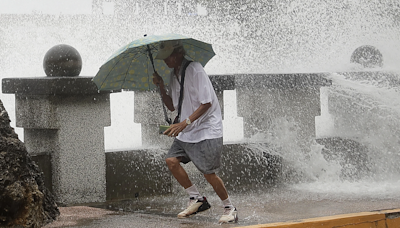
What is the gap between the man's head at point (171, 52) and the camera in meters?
4.90

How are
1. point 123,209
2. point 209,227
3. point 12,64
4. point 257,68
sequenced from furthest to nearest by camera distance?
point 12,64 → point 257,68 → point 123,209 → point 209,227

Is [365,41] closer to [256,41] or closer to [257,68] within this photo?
[256,41]

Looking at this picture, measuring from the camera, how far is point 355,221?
4969mm

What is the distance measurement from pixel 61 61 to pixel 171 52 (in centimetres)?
173

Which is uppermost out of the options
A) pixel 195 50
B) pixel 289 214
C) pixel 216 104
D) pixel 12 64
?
pixel 12 64

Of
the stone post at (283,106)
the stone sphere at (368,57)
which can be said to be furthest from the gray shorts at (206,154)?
the stone sphere at (368,57)

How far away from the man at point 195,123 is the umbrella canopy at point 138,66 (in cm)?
19

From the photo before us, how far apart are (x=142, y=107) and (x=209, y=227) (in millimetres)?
2588

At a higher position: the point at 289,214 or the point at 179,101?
the point at 179,101

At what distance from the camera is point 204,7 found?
12.6 m

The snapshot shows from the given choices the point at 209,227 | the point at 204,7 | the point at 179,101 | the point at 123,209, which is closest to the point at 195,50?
the point at 179,101

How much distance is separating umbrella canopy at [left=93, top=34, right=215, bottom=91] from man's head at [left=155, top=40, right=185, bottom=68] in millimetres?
68

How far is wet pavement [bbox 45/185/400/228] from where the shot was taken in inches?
200

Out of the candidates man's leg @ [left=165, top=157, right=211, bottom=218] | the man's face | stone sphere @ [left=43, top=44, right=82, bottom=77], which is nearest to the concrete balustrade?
stone sphere @ [left=43, top=44, right=82, bottom=77]
